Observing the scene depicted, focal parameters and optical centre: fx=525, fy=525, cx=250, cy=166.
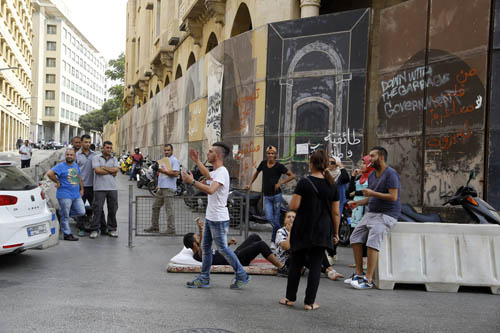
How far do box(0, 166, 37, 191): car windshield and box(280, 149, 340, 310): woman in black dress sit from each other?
390 cm

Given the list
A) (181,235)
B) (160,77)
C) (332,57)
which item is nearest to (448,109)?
(332,57)

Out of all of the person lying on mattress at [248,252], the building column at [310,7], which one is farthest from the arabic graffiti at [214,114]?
the person lying on mattress at [248,252]

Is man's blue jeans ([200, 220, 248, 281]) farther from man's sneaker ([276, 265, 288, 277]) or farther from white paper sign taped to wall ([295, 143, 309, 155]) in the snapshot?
white paper sign taped to wall ([295, 143, 309, 155])

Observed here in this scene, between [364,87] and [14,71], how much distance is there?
55.6 metres

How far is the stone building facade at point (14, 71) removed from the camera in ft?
166

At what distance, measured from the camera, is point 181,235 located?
381 inches

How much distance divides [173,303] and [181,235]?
14.2 feet

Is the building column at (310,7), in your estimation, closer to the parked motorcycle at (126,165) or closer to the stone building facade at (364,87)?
the stone building facade at (364,87)

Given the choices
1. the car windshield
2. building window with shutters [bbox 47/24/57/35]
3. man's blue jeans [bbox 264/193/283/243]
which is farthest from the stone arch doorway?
building window with shutters [bbox 47/24/57/35]

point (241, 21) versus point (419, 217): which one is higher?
point (241, 21)

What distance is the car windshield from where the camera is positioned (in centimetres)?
685

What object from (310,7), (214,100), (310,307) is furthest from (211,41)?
(310,307)

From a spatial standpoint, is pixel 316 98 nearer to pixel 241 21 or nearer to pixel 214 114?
pixel 214 114

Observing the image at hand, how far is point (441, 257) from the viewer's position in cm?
662
